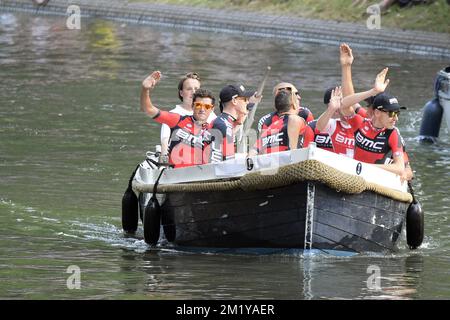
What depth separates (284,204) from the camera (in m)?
13.3

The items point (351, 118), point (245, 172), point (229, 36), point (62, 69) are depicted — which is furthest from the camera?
point (229, 36)

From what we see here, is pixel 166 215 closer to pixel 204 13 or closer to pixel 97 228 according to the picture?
pixel 97 228

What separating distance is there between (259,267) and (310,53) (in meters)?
22.9

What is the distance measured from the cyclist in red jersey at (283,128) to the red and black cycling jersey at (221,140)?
0.45 m

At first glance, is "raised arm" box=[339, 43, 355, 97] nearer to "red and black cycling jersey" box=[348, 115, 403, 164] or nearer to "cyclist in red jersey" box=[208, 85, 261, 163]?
"red and black cycling jersey" box=[348, 115, 403, 164]

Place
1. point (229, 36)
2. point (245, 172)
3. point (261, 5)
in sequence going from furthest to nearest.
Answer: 1. point (261, 5)
2. point (229, 36)
3. point (245, 172)

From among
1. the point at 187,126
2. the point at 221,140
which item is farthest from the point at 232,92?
the point at 187,126

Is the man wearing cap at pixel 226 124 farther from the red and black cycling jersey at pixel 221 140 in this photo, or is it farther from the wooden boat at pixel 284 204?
the wooden boat at pixel 284 204

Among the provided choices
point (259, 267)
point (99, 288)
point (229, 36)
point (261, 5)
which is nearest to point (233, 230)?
point (259, 267)

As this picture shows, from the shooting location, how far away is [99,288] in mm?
12469

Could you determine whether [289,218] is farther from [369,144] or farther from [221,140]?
[369,144]

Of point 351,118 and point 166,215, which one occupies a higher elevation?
point 351,118

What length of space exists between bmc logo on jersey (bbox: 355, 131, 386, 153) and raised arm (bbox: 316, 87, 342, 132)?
0.40 metres

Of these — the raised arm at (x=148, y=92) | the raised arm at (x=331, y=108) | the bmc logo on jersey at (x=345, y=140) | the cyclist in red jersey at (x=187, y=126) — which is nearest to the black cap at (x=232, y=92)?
the cyclist in red jersey at (x=187, y=126)
